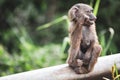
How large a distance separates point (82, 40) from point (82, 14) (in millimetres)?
192

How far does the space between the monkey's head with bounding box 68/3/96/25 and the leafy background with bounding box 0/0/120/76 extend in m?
2.15

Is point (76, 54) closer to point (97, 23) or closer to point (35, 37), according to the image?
point (97, 23)

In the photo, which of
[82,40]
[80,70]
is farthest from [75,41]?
[80,70]

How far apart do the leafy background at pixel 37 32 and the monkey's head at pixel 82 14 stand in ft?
7.04

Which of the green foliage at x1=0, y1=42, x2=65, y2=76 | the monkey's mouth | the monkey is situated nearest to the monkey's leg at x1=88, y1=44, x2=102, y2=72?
the monkey

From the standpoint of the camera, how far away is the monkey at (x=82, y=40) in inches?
121

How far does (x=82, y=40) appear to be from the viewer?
3201 mm

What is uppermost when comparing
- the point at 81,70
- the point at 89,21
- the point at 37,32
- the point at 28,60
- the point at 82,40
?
the point at 89,21

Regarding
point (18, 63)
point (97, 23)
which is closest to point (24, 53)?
point (18, 63)

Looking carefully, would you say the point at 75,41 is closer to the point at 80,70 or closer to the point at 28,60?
the point at 80,70

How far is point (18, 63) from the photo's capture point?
5.41 m

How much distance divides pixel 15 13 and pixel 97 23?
4.72 feet

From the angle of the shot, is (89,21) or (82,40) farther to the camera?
(82,40)

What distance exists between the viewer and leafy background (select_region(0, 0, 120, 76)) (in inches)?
217
